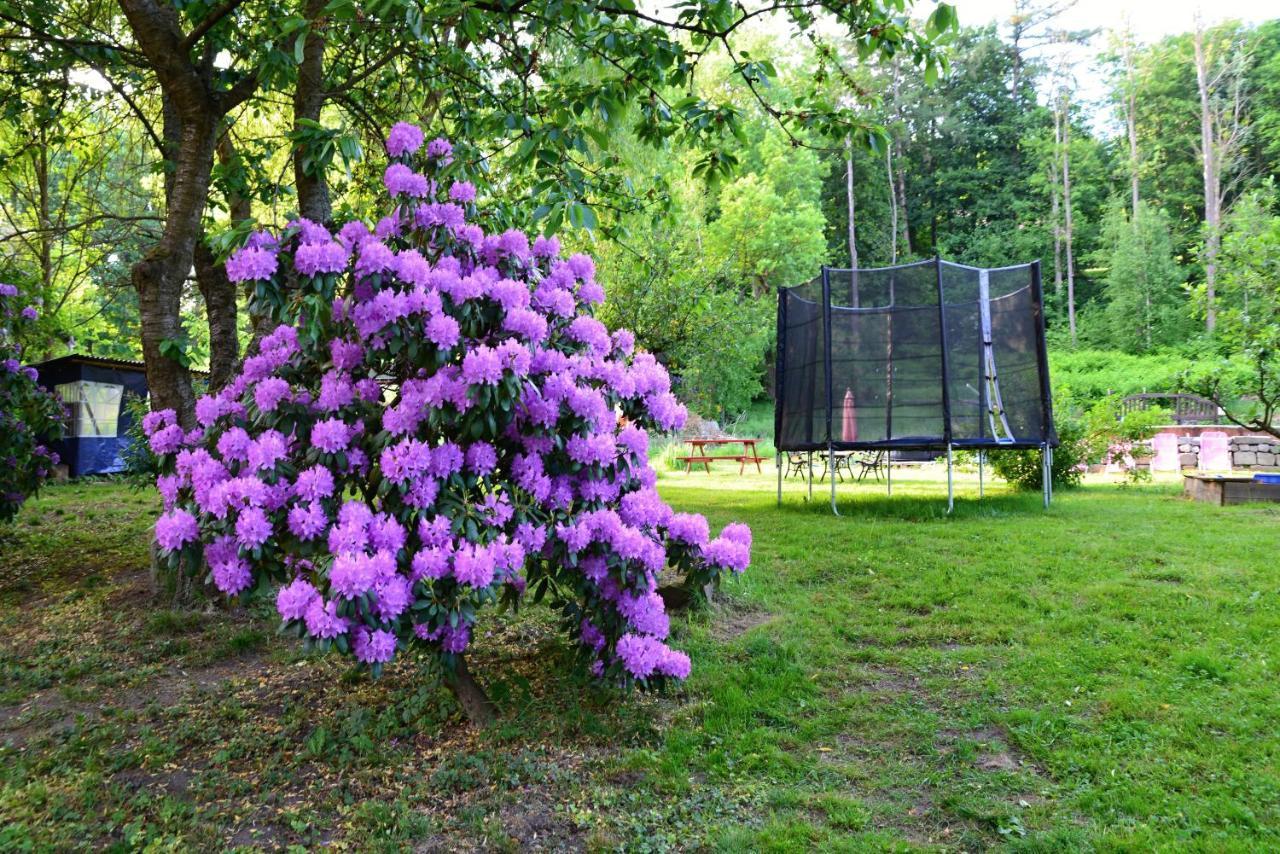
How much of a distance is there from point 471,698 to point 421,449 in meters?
1.20

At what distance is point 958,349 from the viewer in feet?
26.8

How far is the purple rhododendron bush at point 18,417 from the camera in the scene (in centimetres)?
576

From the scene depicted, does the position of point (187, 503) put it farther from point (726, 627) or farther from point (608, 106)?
point (726, 627)

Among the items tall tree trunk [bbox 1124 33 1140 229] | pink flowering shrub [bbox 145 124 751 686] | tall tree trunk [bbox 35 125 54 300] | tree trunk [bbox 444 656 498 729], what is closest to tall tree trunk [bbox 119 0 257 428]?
pink flowering shrub [bbox 145 124 751 686]

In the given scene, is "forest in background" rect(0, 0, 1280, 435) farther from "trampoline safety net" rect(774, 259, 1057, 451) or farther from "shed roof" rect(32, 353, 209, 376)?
"trampoline safety net" rect(774, 259, 1057, 451)

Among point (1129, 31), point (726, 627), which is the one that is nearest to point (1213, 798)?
point (726, 627)

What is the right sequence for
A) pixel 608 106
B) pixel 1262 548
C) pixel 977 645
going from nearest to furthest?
pixel 608 106, pixel 977 645, pixel 1262 548

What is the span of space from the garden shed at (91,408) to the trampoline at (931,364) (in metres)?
12.3

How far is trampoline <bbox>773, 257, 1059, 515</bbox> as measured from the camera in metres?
8.01

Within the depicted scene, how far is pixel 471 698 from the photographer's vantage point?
3.09m

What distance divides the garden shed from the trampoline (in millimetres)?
12255

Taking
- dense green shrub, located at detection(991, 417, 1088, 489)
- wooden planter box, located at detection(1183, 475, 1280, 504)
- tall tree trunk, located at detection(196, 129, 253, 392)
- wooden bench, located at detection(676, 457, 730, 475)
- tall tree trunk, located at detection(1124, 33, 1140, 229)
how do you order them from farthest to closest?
1. tall tree trunk, located at detection(1124, 33, 1140, 229)
2. wooden bench, located at detection(676, 457, 730, 475)
3. dense green shrub, located at detection(991, 417, 1088, 489)
4. wooden planter box, located at detection(1183, 475, 1280, 504)
5. tall tree trunk, located at detection(196, 129, 253, 392)

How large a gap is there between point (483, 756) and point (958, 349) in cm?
697

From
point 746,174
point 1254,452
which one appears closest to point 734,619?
point 1254,452
